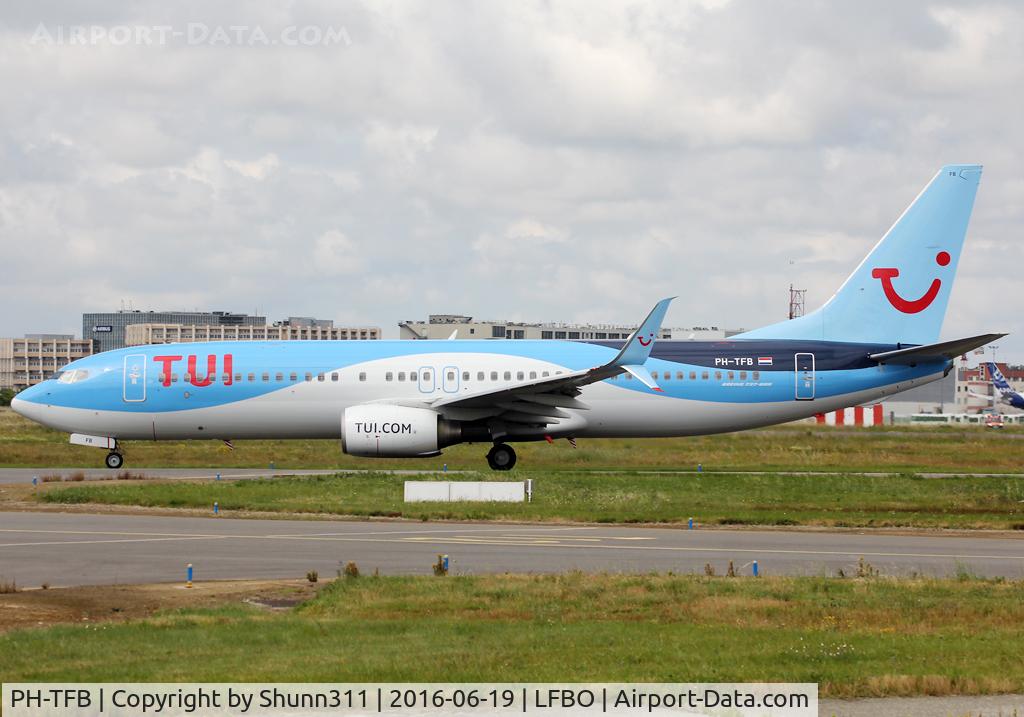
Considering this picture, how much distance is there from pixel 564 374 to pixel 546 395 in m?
0.90

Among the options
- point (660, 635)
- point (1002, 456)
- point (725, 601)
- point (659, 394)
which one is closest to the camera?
point (660, 635)

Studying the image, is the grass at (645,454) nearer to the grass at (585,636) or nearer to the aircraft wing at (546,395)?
the aircraft wing at (546,395)

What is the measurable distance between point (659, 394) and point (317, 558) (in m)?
A: 18.5

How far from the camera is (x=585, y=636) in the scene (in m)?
14.0

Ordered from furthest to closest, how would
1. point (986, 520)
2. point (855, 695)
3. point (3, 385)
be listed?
point (3, 385)
point (986, 520)
point (855, 695)

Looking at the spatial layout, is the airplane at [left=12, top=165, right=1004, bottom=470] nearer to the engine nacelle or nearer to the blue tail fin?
the blue tail fin

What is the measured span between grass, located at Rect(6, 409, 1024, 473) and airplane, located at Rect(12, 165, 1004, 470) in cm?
382

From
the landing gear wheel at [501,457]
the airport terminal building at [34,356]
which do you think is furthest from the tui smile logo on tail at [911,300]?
the airport terminal building at [34,356]

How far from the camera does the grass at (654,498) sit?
2852 centimetres

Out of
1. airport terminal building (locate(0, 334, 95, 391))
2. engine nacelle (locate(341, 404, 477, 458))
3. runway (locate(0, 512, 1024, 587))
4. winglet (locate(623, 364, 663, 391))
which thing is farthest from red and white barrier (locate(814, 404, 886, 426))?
airport terminal building (locate(0, 334, 95, 391))

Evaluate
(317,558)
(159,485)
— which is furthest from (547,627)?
(159,485)

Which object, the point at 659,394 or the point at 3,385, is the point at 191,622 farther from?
the point at 3,385

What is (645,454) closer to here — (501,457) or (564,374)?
(501,457)

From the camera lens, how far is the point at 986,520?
28.1 meters
